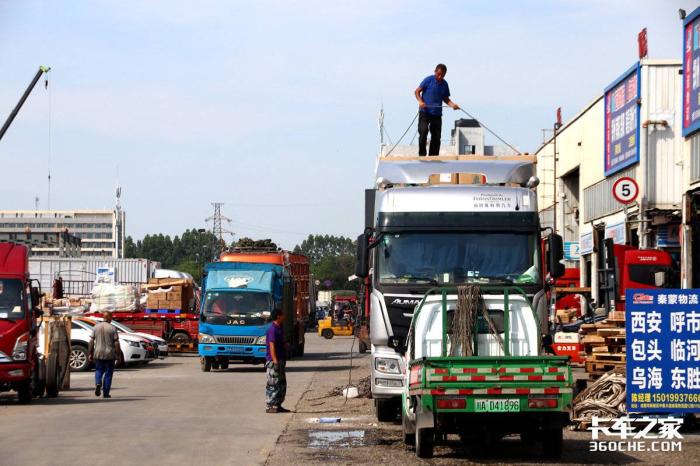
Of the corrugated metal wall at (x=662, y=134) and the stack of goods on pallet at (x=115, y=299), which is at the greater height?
the corrugated metal wall at (x=662, y=134)

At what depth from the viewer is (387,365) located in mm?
15836

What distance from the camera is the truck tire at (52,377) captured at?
75.9 ft

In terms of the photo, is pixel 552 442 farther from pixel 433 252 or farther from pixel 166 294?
pixel 166 294

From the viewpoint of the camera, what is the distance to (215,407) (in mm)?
20625

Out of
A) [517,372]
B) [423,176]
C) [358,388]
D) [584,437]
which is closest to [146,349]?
[358,388]

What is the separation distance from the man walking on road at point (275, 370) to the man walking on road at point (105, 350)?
4.17 m

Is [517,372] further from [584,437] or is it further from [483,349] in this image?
[584,437]

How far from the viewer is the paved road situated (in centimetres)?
1344

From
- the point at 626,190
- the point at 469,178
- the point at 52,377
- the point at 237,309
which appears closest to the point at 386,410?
the point at 469,178

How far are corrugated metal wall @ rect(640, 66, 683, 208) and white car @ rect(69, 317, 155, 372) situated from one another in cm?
1682

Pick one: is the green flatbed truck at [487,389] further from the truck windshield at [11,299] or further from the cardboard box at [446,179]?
the truck windshield at [11,299]

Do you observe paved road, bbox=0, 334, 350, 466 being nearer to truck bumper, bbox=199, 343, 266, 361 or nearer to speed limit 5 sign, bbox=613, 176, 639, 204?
truck bumper, bbox=199, 343, 266, 361

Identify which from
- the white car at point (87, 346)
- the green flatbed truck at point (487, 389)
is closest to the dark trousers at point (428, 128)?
the green flatbed truck at point (487, 389)

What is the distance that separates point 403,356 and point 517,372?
144 inches
